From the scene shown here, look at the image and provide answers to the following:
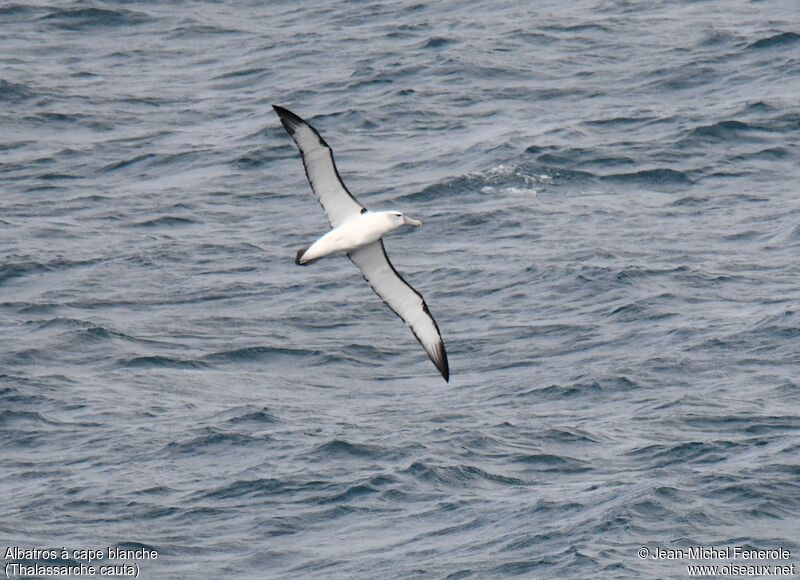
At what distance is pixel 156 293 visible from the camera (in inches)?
1598

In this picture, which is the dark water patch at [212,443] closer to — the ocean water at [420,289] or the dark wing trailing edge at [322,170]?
the ocean water at [420,289]

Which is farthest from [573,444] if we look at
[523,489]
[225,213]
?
[225,213]

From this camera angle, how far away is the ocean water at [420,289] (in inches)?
1222

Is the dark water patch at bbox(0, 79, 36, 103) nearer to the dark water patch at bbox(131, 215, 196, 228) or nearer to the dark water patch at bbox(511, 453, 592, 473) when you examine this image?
the dark water patch at bbox(131, 215, 196, 228)

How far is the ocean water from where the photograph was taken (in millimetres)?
31047


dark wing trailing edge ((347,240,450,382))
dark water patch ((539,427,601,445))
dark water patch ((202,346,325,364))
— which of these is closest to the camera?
dark wing trailing edge ((347,240,450,382))

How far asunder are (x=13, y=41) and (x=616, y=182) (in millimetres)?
21316

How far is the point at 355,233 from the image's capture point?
87.8 ft

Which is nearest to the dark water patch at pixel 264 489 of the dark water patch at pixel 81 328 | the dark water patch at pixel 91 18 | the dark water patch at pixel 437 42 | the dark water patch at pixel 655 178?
the dark water patch at pixel 81 328

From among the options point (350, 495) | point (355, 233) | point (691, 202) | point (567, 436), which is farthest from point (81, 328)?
point (355, 233)

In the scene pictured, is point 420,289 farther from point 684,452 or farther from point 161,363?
point 684,452

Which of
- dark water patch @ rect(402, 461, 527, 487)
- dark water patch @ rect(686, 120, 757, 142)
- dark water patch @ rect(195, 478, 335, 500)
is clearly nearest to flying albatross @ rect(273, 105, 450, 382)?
dark water patch @ rect(402, 461, 527, 487)

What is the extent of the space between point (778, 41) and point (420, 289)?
15.8 meters

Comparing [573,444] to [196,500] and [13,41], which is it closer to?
[196,500]
